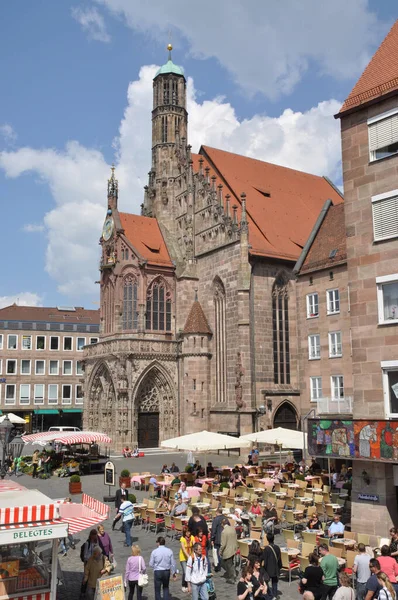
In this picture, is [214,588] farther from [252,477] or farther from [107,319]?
[107,319]

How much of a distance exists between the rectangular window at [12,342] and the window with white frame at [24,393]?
3760 millimetres

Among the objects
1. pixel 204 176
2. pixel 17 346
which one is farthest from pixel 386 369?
pixel 17 346

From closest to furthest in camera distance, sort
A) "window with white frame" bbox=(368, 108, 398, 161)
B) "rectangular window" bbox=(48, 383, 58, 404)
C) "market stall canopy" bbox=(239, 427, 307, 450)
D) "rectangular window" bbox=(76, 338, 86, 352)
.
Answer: "window with white frame" bbox=(368, 108, 398, 161) < "market stall canopy" bbox=(239, 427, 307, 450) < "rectangular window" bbox=(48, 383, 58, 404) < "rectangular window" bbox=(76, 338, 86, 352)

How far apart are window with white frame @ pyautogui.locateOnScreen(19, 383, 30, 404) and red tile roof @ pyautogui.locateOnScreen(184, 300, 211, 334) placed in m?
26.0

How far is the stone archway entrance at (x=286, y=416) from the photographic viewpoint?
3488 cm

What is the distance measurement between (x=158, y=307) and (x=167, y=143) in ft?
41.7

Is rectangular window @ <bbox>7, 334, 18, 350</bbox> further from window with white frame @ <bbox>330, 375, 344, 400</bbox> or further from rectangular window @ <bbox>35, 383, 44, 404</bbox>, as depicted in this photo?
window with white frame @ <bbox>330, 375, 344, 400</bbox>

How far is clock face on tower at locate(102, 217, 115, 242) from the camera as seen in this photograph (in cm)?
4248

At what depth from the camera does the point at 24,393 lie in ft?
189

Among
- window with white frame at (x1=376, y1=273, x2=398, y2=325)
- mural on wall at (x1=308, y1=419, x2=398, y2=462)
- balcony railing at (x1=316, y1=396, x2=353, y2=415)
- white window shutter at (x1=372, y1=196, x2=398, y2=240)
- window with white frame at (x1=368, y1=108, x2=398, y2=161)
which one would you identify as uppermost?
window with white frame at (x1=368, y1=108, x2=398, y2=161)

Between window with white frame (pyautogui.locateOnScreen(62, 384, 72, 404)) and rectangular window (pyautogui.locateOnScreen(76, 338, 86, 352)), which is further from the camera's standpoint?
rectangular window (pyautogui.locateOnScreen(76, 338, 86, 352))

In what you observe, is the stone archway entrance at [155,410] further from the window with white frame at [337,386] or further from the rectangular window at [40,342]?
the rectangular window at [40,342]

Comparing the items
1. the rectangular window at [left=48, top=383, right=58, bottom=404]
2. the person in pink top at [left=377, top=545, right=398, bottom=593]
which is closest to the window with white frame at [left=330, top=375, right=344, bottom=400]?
the person in pink top at [left=377, top=545, right=398, bottom=593]

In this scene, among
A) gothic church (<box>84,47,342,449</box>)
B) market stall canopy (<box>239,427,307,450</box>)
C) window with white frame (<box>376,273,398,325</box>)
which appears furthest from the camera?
gothic church (<box>84,47,342,449</box>)
